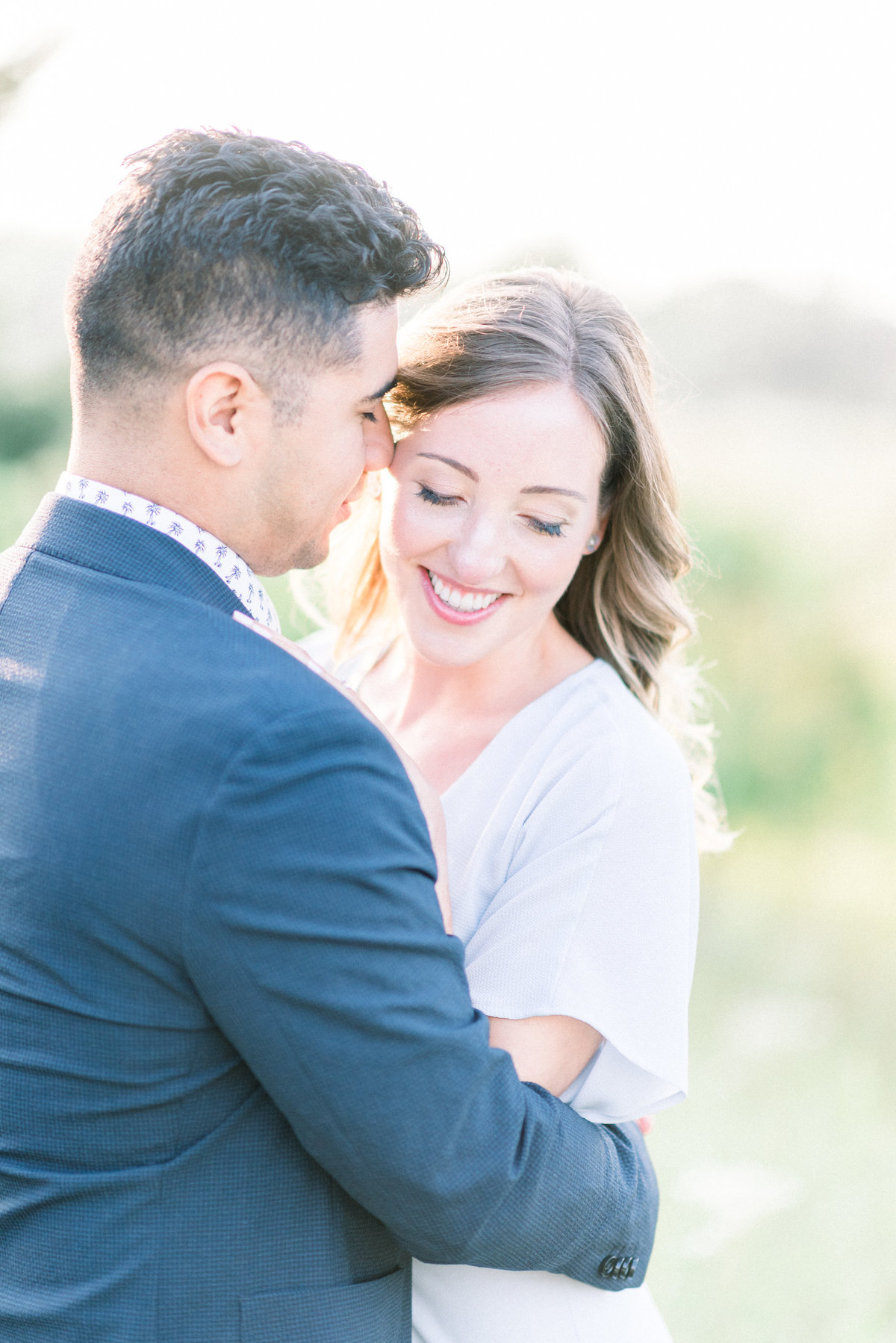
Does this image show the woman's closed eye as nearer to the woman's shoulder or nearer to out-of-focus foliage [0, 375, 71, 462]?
the woman's shoulder

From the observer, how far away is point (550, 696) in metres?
1.96

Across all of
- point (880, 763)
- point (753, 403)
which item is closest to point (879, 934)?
point (880, 763)

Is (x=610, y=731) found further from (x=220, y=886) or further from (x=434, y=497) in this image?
(x=220, y=886)

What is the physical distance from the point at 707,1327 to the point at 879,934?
6.52ft

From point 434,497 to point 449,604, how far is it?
19cm

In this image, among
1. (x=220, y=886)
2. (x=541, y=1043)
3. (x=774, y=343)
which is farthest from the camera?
(x=774, y=343)

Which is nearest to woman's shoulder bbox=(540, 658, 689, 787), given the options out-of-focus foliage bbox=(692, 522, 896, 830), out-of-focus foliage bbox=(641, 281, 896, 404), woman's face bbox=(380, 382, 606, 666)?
woman's face bbox=(380, 382, 606, 666)

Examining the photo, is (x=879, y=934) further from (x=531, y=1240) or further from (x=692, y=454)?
(x=531, y=1240)

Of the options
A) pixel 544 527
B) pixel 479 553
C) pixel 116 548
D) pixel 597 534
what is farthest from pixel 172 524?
pixel 597 534

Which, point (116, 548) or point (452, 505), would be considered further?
point (452, 505)

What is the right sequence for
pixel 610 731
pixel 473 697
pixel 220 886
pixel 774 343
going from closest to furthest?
pixel 220 886, pixel 610 731, pixel 473 697, pixel 774 343

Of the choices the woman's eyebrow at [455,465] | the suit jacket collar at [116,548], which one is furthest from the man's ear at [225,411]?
the woman's eyebrow at [455,465]

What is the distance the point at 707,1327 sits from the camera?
366cm

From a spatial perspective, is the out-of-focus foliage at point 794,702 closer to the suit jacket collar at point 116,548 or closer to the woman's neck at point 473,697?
the woman's neck at point 473,697
